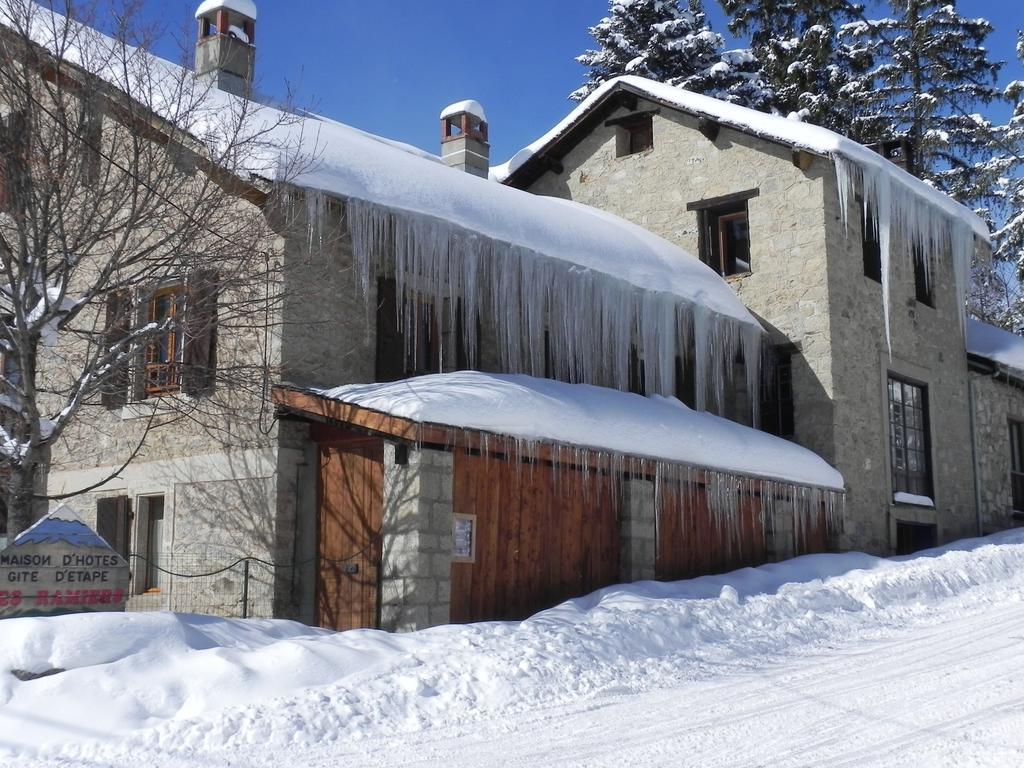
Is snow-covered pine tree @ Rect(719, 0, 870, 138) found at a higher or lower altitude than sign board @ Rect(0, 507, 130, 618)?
higher

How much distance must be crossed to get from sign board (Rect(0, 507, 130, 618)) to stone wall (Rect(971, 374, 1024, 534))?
583 inches

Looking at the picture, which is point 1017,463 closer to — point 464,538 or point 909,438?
point 909,438

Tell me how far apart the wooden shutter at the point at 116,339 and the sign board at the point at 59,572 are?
196 cm

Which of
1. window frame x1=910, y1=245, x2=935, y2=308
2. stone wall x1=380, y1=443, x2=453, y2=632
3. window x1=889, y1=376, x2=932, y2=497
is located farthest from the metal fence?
window frame x1=910, y1=245, x2=935, y2=308

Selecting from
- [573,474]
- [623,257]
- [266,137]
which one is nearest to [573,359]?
[623,257]

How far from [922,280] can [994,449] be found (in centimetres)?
336

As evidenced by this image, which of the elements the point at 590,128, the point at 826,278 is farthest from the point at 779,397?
the point at 590,128

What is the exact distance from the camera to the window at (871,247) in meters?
16.7

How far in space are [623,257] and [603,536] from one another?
4.03 meters

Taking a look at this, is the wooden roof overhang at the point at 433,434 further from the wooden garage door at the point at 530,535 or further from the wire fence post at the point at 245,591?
the wire fence post at the point at 245,591

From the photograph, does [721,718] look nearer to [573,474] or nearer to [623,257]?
[573,474]

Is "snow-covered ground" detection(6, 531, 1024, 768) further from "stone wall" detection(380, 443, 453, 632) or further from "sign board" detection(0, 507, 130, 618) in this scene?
"stone wall" detection(380, 443, 453, 632)

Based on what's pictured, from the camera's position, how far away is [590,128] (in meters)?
18.6

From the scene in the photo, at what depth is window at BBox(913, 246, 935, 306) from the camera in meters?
18.1
